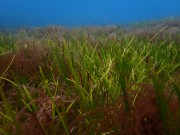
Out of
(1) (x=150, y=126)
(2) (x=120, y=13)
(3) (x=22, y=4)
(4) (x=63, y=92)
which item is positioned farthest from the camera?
(2) (x=120, y=13)

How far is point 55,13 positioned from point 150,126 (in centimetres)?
14099

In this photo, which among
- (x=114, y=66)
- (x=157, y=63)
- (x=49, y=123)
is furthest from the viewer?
(x=157, y=63)

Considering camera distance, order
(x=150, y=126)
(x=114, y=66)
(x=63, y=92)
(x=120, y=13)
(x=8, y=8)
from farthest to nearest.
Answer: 1. (x=120, y=13)
2. (x=8, y=8)
3. (x=114, y=66)
4. (x=63, y=92)
5. (x=150, y=126)

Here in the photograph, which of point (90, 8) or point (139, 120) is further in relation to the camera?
point (90, 8)

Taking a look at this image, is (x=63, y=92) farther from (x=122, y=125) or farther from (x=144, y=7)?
(x=144, y=7)

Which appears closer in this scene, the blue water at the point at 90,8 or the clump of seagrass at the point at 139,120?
the clump of seagrass at the point at 139,120

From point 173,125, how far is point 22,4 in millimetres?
132920

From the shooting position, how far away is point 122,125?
137 cm

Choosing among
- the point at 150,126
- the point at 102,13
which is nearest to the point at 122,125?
the point at 150,126

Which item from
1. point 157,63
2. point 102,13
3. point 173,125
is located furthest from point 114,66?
point 102,13

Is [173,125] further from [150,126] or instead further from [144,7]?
[144,7]

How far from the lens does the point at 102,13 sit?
431 feet

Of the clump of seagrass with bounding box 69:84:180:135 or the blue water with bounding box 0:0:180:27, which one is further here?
the blue water with bounding box 0:0:180:27

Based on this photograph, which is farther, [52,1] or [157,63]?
[52,1]
